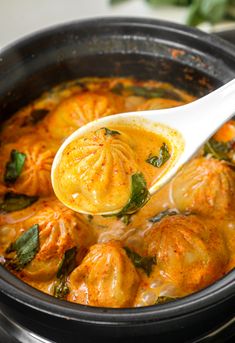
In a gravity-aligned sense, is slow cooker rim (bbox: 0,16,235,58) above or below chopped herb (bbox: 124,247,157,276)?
above

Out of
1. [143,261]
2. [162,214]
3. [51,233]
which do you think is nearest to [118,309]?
[143,261]

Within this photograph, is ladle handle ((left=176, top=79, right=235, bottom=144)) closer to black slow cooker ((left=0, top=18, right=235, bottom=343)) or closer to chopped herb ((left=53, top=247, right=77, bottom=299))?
black slow cooker ((left=0, top=18, right=235, bottom=343))

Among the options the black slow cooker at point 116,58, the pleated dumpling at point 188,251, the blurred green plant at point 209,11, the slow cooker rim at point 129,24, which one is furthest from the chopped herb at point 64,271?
the blurred green plant at point 209,11

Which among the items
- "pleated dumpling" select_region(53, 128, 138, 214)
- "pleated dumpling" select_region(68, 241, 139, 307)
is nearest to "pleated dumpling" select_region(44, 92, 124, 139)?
"pleated dumpling" select_region(53, 128, 138, 214)

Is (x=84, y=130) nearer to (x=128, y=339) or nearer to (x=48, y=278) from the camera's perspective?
(x=48, y=278)

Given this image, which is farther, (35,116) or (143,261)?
(35,116)

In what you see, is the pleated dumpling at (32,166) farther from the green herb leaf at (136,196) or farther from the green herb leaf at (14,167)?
the green herb leaf at (136,196)

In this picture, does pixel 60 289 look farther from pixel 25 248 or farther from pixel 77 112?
pixel 77 112

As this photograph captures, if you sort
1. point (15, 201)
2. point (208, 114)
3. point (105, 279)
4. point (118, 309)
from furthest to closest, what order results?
point (15, 201)
point (208, 114)
point (105, 279)
point (118, 309)
